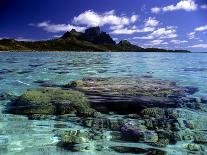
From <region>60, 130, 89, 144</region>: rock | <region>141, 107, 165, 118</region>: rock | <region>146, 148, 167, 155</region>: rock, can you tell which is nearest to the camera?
<region>146, 148, 167, 155</region>: rock

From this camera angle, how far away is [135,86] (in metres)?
16.7

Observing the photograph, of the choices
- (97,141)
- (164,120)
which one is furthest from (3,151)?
(164,120)

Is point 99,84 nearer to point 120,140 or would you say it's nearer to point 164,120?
point 164,120

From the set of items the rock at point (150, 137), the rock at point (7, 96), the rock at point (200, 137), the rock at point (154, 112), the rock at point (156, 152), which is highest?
the rock at point (7, 96)

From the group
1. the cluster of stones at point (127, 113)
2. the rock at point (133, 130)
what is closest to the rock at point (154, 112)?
the cluster of stones at point (127, 113)

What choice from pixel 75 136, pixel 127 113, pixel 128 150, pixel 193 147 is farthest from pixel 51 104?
pixel 193 147

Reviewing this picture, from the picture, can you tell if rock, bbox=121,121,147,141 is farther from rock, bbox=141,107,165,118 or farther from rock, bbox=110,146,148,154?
rock, bbox=141,107,165,118

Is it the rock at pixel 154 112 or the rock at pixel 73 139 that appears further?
the rock at pixel 154 112

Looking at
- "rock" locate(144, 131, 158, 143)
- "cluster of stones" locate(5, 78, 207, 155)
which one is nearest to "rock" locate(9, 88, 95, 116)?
"cluster of stones" locate(5, 78, 207, 155)

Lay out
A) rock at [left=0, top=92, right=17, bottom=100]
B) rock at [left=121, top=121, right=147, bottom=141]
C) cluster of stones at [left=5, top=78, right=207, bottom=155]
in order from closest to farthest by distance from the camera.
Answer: cluster of stones at [left=5, top=78, right=207, bottom=155] → rock at [left=121, top=121, right=147, bottom=141] → rock at [left=0, top=92, right=17, bottom=100]

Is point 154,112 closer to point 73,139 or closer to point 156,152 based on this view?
point 156,152

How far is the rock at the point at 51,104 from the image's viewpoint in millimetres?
11281

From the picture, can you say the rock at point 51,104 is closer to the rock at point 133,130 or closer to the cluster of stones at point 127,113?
the cluster of stones at point 127,113

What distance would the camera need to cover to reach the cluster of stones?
8.52 m
